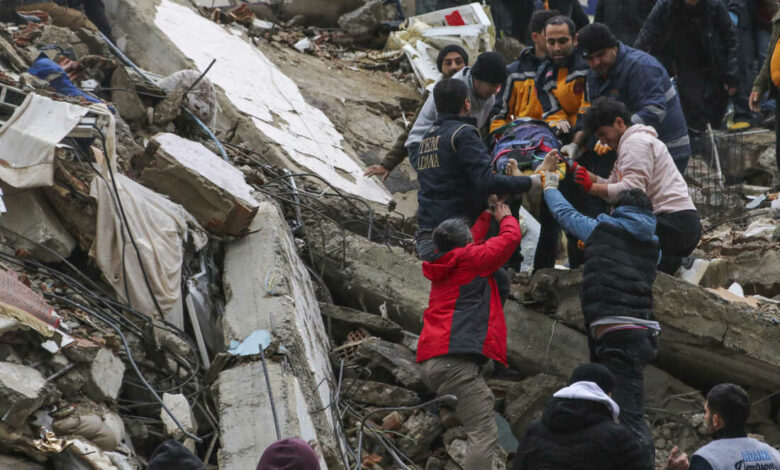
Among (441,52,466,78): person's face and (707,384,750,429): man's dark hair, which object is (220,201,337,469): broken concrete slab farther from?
(707,384,750,429): man's dark hair

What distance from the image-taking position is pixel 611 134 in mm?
6207

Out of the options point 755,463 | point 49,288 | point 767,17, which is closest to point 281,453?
point 755,463

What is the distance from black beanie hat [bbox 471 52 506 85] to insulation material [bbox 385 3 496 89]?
16.6ft

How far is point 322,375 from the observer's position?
626 cm

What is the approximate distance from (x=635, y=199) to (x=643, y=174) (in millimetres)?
395

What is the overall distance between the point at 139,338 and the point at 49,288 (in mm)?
574

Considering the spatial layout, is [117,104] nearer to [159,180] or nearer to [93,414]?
[159,180]

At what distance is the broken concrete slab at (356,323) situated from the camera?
716 centimetres

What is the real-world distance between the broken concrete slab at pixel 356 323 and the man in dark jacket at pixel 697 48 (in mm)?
3858

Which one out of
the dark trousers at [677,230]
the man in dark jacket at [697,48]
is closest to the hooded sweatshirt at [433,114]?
the dark trousers at [677,230]

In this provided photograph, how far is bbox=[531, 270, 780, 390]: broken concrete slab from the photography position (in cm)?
666

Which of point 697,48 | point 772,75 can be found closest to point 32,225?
point 772,75

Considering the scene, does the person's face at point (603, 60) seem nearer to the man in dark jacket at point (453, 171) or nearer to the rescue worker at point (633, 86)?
the rescue worker at point (633, 86)

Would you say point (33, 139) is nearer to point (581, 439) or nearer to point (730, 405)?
point (581, 439)
